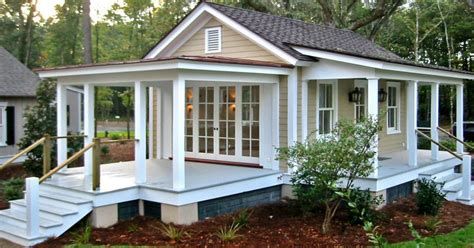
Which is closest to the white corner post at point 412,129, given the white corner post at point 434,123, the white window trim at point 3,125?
the white corner post at point 434,123

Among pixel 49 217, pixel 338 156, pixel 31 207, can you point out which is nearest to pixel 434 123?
pixel 338 156

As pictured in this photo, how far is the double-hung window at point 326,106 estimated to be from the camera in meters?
11.3

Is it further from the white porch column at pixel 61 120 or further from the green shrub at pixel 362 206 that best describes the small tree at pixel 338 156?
the white porch column at pixel 61 120

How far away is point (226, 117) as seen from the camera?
37.5 feet

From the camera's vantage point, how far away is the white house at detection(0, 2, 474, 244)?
319 inches

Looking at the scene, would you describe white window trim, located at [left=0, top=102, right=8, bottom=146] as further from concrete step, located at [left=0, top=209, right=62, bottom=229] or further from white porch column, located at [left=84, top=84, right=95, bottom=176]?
concrete step, located at [left=0, top=209, right=62, bottom=229]

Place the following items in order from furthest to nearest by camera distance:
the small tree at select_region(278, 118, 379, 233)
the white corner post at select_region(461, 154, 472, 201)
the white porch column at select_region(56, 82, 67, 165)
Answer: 1. the white corner post at select_region(461, 154, 472, 201)
2. the white porch column at select_region(56, 82, 67, 165)
3. the small tree at select_region(278, 118, 379, 233)

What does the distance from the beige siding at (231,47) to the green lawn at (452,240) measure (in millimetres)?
4959

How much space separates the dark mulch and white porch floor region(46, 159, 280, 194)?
656 millimetres

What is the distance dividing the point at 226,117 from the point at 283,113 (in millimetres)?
1571

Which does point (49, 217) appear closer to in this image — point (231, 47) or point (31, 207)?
point (31, 207)

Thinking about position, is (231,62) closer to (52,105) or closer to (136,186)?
(136,186)

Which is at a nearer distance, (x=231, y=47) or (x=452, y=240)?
(x=452, y=240)

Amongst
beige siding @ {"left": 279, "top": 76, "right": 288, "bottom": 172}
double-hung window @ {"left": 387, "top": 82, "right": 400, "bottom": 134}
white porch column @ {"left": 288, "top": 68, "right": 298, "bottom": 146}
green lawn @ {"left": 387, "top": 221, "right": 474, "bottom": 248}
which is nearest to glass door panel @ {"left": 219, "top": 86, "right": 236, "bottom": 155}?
beige siding @ {"left": 279, "top": 76, "right": 288, "bottom": 172}
